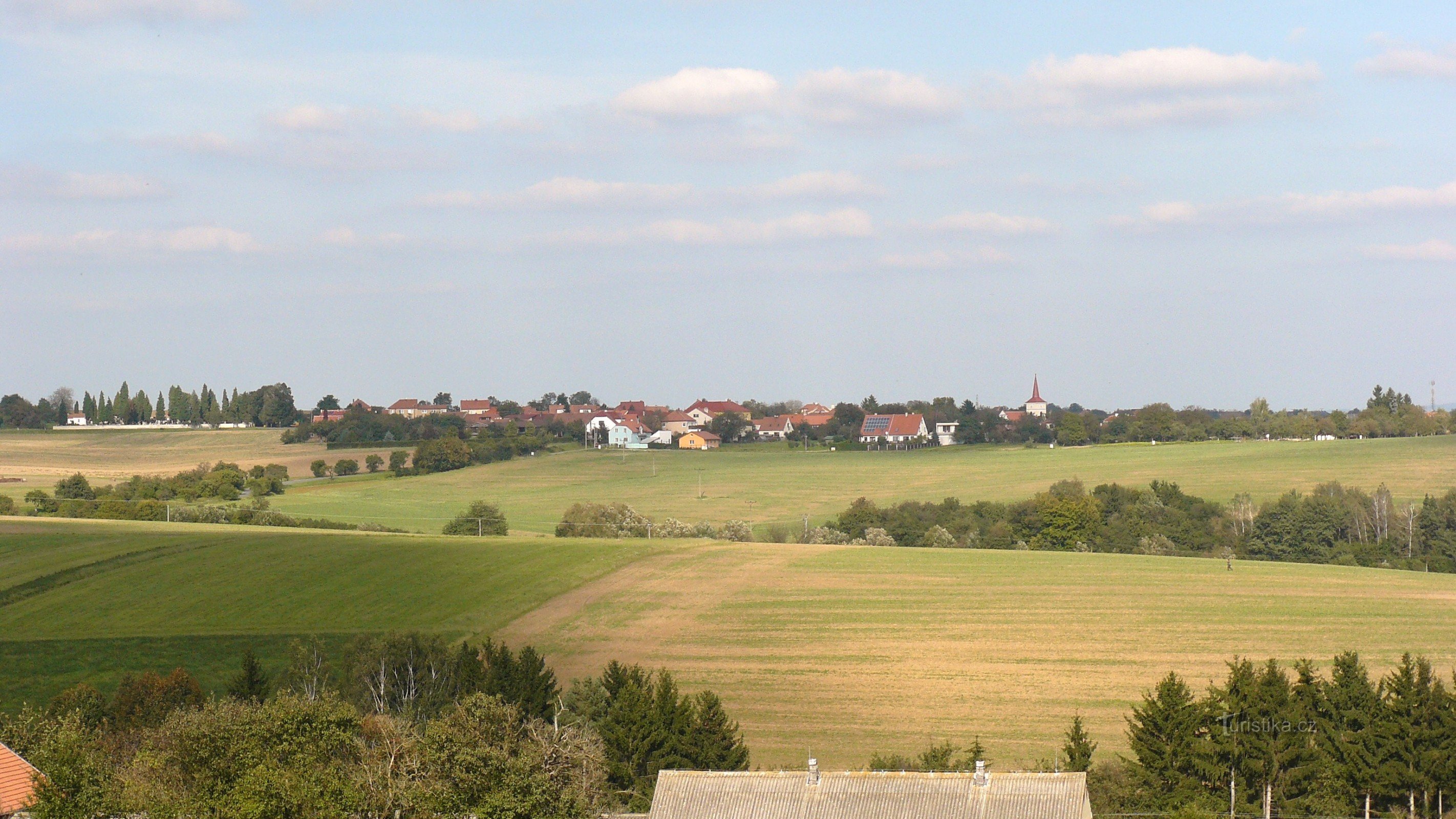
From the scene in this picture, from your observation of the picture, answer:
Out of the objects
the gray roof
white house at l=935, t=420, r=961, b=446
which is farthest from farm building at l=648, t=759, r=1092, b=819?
white house at l=935, t=420, r=961, b=446

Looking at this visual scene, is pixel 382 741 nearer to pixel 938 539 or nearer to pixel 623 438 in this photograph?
pixel 938 539

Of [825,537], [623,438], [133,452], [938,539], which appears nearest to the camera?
[825,537]

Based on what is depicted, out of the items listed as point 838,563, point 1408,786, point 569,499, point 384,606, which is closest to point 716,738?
point 1408,786

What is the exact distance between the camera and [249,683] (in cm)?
4869

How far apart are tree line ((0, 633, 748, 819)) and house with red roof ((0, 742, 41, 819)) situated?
1.39 feet

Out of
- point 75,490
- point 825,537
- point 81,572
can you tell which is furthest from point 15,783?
point 75,490

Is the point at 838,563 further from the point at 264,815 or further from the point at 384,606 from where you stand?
the point at 264,815

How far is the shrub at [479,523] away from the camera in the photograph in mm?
99625

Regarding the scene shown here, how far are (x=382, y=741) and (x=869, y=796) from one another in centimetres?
1374

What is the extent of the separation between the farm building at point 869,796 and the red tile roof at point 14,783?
49.0 ft

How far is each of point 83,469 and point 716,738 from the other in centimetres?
11370

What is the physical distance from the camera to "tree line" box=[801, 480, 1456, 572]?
9525 cm

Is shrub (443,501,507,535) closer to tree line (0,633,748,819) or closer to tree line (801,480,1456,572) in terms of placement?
tree line (801,480,1456,572)

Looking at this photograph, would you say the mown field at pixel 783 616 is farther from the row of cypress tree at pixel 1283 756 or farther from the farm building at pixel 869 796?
the farm building at pixel 869 796
